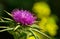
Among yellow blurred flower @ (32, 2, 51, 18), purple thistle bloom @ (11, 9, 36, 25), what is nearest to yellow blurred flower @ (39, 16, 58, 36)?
yellow blurred flower @ (32, 2, 51, 18)

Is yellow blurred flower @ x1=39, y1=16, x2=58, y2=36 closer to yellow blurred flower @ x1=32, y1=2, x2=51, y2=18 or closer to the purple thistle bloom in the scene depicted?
yellow blurred flower @ x1=32, y1=2, x2=51, y2=18

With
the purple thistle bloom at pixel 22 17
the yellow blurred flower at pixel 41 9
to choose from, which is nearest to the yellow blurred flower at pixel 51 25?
the yellow blurred flower at pixel 41 9

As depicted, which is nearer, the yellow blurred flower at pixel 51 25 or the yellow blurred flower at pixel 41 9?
the yellow blurred flower at pixel 51 25

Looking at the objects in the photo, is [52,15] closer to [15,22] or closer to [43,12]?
[43,12]

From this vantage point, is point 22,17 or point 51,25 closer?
point 22,17

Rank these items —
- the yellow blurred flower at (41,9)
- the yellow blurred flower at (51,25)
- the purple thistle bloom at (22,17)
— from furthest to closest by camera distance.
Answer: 1. the yellow blurred flower at (41,9)
2. the yellow blurred flower at (51,25)
3. the purple thistle bloom at (22,17)

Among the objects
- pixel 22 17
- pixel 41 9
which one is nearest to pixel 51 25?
pixel 41 9

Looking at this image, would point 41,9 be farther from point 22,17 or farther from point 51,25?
point 22,17

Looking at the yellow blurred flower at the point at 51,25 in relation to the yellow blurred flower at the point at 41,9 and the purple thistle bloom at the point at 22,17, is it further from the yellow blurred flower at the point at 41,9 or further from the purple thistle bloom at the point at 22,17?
the purple thistle bloom at the point at 22,17
